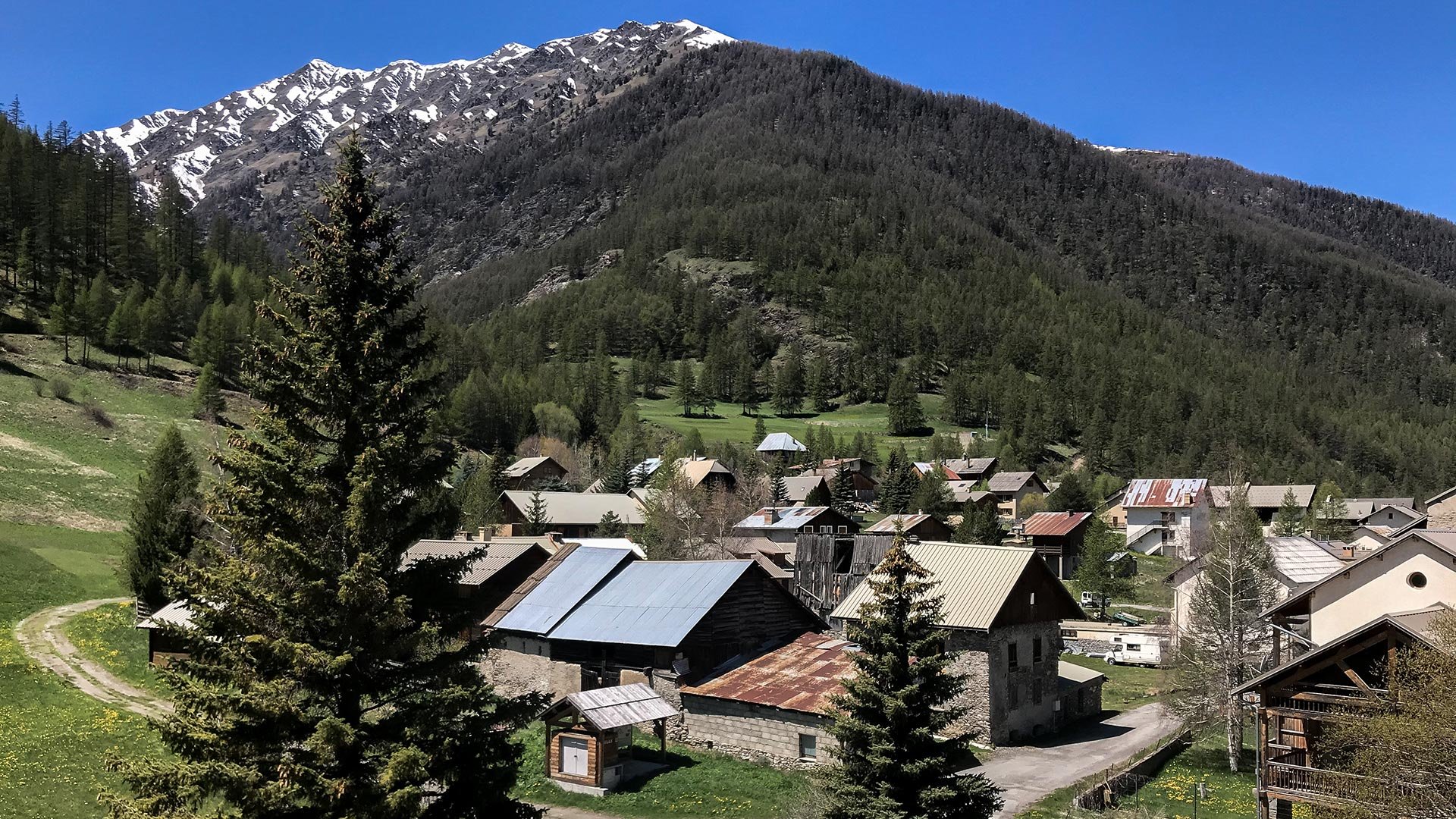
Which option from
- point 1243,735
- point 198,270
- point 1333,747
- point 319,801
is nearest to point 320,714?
point 319,801

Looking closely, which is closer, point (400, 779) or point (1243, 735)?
point (400, 779)

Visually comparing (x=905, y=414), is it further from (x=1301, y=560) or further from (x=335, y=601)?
(x=335, y=601)

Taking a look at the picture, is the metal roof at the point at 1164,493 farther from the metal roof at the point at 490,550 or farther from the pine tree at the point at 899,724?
the pine tree at the point at 899,724

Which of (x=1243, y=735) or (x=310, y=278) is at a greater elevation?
(x=310, y=278)

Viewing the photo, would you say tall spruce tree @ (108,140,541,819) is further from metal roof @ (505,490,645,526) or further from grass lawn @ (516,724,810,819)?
metal roof @ (505,490,645,526)

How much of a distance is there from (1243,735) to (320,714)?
39892 millimetres

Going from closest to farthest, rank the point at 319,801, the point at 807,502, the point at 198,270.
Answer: the point at 319,801
the point at 807,502
the point at 198,270

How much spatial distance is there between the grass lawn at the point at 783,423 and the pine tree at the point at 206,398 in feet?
267

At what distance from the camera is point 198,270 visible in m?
135

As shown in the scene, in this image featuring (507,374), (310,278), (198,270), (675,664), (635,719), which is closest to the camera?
(310,278)

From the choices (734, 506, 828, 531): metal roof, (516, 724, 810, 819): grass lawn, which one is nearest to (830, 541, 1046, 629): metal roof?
(516, 724, 810, 819): grass lawn

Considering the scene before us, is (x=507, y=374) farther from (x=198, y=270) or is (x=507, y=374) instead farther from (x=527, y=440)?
(x=198, y=270)

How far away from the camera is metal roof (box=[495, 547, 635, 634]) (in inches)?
1745

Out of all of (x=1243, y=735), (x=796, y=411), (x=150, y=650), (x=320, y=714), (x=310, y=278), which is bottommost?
(x=1243, y=735)
